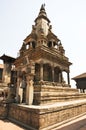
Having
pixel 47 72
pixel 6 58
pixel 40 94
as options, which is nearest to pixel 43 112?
pixel 40 94

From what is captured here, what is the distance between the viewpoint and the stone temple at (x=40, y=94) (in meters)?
7.52

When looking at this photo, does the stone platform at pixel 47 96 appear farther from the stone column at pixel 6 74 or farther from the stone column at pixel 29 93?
the stone column at pixel 6 74

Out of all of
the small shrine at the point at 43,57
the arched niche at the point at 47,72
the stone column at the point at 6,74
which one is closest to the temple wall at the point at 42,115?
the small shrine at the point at 43,57

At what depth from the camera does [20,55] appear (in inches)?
779

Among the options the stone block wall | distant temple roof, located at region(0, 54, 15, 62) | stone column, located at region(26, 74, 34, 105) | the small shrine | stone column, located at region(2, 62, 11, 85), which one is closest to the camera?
stone column, located at region(26, 74, 34, 105)

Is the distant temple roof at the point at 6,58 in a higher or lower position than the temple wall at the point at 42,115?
higher

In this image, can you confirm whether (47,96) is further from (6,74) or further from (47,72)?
(6,74)

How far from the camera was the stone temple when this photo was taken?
7.52 meters

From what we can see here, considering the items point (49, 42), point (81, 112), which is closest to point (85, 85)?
point (49, 42)

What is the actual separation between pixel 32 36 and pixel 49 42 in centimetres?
309

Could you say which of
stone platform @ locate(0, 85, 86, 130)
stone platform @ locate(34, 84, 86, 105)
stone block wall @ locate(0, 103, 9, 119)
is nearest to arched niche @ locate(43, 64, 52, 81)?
stone platform @ locate(34, 84, 86, 105)

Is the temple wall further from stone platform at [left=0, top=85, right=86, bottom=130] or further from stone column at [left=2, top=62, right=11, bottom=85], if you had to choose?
stone column at [left=2, top=62, right=11, bottom=85]

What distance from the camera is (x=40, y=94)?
1010 cm

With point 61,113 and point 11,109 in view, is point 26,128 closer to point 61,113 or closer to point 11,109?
point 61,113
